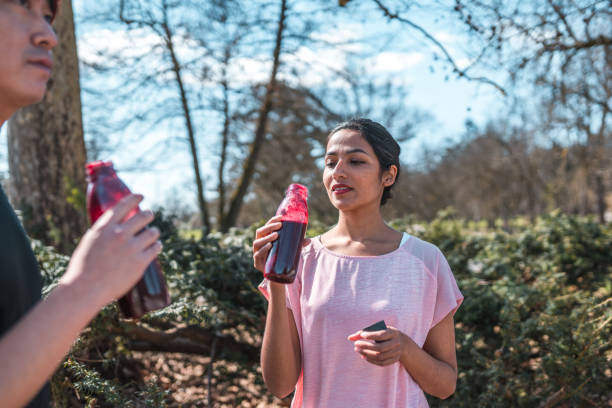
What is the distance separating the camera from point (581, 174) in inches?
995

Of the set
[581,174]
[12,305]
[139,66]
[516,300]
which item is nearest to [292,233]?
[12,305]

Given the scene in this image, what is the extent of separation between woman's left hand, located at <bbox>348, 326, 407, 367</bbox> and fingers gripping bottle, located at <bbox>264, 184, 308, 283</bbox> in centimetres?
31

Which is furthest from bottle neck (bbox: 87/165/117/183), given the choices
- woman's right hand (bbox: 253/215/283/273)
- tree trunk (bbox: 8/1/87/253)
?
tree trunk (bbox: 8/1/87/253)

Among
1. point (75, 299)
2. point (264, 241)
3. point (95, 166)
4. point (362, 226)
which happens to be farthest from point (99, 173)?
point (362, 226)

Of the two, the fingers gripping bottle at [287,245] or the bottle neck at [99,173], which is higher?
the bottle neck at [99,173]

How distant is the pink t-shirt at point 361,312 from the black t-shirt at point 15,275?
1049 mm

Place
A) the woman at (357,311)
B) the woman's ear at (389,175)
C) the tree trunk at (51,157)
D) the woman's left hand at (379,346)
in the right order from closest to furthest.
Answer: the woman's left hand at (379,346), the woman at (357,311), the woman's ear at (389,175), the tree trunk at (51,157)

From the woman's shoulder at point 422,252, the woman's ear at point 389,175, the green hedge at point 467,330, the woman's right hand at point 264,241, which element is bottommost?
the green hedge at point 467,330

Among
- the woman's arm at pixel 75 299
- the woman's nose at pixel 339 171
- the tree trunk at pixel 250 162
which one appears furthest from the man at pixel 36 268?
the tree trunk at pixel 250 162

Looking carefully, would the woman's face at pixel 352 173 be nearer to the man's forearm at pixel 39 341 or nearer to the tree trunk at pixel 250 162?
the man's forearm at pixel 39 341

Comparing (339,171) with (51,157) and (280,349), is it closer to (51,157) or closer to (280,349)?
(280,349)

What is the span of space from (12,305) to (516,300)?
3516mm

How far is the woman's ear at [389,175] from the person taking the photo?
7.10 feet

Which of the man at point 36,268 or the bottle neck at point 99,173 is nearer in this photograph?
the man at point 36,268
